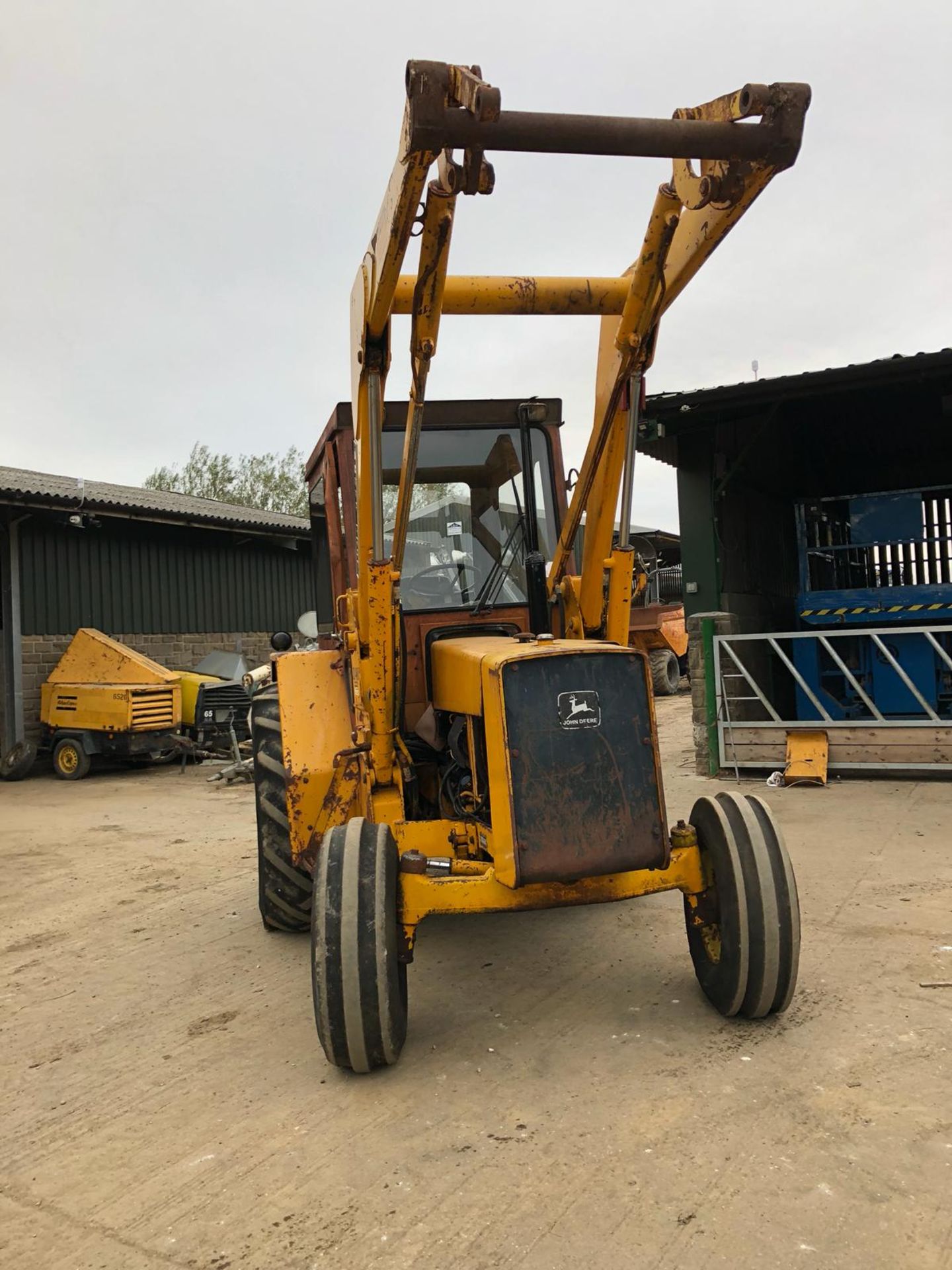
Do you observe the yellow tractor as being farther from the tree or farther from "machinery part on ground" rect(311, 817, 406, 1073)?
the tree

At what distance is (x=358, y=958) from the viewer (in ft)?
10.3

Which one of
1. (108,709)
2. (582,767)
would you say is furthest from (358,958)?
(108,709)

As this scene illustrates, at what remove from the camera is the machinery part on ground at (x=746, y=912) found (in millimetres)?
3352

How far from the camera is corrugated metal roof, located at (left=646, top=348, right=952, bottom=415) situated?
8.91 metres

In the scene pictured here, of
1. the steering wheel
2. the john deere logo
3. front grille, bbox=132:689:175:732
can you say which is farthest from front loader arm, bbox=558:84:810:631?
front grille, bbox=132:689:175:732

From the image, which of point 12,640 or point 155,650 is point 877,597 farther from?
point 12,640

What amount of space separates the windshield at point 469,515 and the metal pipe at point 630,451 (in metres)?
0.67

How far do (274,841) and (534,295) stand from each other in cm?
286

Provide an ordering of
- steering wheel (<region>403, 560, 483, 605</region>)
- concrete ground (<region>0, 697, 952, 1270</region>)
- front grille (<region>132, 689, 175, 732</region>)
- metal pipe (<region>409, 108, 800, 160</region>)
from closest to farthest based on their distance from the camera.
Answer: concrete ground (<region>0, 697, 952, 1270</region>), metal pipe (<region>409, 108, 800, 160</region>), steering wheel (<region>403, 560, 483, 605</region>), front grille (<region>132, 689, 175, 732</region>)

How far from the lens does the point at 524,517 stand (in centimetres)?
454

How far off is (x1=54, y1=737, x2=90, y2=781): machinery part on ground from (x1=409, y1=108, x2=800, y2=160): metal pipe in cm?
1096

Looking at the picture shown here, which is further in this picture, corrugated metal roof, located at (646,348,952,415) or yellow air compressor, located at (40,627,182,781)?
yellow air compressor, located at (40,627,182,781)

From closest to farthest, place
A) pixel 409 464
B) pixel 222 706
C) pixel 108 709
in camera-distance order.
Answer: pixel 409 464 < pixel 108 709 < pixel 222 706

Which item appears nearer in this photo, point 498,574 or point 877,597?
point 498,574
